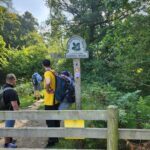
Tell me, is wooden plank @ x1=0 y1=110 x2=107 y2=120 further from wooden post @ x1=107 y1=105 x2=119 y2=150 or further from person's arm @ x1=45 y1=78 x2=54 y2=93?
person's arm @ x1=45 y1=78 x2=54 y2=93

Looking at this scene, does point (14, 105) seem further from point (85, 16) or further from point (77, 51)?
point (85, 16)

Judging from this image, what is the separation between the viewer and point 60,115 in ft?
18.8

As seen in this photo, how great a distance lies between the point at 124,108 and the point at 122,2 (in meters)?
3.20

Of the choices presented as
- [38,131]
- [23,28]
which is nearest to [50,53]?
[23,28]

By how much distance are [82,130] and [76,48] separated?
1821mm

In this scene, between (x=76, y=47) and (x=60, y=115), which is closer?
(x=60, y=115)

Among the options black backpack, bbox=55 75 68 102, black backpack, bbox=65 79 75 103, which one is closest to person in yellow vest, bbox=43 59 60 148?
black backpack, bbox=55 75 68 102

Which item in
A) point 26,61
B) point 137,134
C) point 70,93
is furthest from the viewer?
point 26,61

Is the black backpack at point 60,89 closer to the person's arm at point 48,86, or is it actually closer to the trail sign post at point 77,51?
the person's arm at point 48,86

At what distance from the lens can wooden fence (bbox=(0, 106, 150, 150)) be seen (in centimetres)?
543

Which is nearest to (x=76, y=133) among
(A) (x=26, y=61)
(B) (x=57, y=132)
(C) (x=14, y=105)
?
(B) (x=57, y=132)

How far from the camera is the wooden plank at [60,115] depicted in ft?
18.4

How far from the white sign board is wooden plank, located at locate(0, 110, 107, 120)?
1425 millimetres

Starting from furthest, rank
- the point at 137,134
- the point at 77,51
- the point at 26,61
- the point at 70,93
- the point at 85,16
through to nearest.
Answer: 1. the point at 26,61
2. the point at 85,16
3. the point at 70,93
4. the point at 77,51
5. the point at 137,134
